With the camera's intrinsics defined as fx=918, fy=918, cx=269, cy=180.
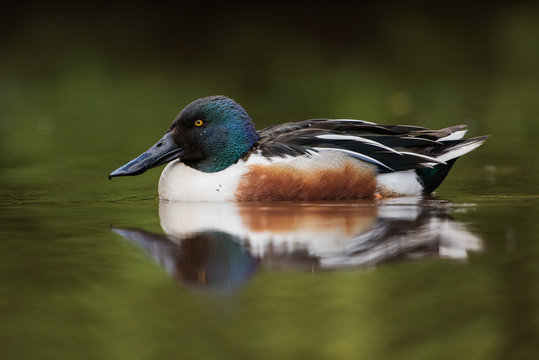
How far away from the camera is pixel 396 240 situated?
5336 mm

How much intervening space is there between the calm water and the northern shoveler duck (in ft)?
0.70

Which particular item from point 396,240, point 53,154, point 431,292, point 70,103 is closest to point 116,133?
point 53,154

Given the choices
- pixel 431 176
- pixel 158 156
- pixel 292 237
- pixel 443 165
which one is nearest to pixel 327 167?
pixel 431 176

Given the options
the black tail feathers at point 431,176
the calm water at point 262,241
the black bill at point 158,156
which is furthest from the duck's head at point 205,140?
the black tail feathers at point 431,176

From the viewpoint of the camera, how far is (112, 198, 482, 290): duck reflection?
190 inches

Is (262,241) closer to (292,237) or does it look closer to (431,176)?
(292,237)

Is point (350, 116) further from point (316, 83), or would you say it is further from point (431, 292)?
point (431, 292)

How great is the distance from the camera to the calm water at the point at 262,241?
3754 mm

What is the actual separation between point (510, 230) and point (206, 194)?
2402mm

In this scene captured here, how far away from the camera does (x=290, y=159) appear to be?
7000 millimetres

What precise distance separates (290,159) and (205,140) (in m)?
0.75

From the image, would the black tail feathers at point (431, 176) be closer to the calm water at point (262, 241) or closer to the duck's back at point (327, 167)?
the duck's back at point (327, 167)

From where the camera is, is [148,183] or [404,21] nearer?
[148,183]

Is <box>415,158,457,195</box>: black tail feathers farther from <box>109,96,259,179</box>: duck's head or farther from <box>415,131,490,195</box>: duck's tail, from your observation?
<box>109,96,259,179</box>: duck's head
